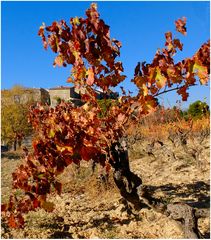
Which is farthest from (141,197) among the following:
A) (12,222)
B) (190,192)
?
(190,192)

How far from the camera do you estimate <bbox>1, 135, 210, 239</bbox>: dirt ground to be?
6.74 meters

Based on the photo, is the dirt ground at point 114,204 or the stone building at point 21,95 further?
the stone building at point 21,95

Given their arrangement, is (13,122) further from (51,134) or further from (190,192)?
(51,134)

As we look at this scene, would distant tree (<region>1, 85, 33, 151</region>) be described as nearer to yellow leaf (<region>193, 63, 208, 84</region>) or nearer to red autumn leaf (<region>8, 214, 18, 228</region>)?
red autumn leaf (<region>8, 214, 18, 228</region>)

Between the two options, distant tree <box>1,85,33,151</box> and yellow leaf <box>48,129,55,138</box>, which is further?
distant tree <box>1,85,33,151</box>

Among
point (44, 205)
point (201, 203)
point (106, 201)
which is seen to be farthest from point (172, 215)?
point (106, 201)

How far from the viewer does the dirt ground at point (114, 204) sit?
6742mm

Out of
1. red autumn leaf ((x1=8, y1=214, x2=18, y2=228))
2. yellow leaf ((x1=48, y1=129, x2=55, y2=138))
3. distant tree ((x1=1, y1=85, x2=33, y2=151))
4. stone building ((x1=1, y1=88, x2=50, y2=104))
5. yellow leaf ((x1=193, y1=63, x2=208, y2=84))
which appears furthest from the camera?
stone building ((x1=1, y1=88, x2=50, y2=104))

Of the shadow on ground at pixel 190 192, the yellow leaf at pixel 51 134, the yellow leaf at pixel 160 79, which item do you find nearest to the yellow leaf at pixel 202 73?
the yellow leaf at pixel 160 79

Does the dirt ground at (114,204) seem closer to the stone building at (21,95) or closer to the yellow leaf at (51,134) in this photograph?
the yellow leaf at (51,134)

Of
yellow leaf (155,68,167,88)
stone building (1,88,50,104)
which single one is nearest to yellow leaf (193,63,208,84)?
yellow leaf (155,68,167,88)

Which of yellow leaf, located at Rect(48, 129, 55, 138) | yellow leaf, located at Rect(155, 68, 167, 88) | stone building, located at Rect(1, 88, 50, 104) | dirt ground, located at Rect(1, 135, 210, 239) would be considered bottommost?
dirt ground, located at Rect(1, 135, 210, 239)

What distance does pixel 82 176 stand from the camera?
482 inches

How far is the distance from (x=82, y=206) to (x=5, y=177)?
6.79m
